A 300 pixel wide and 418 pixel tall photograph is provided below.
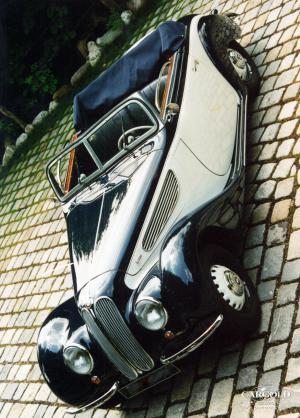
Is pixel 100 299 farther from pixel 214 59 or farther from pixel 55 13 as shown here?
pixel 55 13

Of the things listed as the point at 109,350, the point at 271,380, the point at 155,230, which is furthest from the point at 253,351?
the point at 155,230

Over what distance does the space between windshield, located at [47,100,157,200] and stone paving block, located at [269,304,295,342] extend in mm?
2022

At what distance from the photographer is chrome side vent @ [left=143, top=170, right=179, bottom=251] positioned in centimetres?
465

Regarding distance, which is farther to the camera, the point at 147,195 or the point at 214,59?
the point at 214,59

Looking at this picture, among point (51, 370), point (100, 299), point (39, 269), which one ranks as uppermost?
point (100, 299)

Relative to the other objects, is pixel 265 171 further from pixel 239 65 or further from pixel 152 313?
pixel 152 313

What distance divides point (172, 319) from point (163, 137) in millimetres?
1770

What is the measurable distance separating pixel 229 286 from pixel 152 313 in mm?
670

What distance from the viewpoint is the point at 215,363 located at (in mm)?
4652

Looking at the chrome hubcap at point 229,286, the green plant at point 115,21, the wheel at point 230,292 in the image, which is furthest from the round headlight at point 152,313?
the green plant at point 115,21

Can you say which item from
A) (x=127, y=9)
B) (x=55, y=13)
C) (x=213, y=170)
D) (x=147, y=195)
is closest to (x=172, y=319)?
(x=147, y=195)

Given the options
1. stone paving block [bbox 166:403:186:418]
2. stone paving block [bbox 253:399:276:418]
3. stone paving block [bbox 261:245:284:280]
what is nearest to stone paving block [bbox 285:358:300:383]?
stone paving block [bbox 253:399:276:418]

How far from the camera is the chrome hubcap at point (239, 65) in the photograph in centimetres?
657

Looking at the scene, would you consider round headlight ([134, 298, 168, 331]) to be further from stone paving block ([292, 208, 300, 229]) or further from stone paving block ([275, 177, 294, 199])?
stone paving block ([275, 177, 294, 199])
